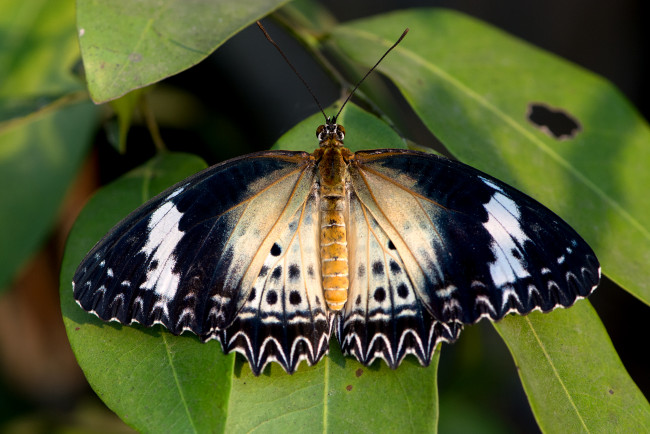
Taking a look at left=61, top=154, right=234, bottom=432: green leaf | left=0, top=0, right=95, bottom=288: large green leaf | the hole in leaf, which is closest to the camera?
left=61, top=154, right=234, bottom=432: green leaf

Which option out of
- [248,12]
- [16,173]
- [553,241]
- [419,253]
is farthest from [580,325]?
[16,173]

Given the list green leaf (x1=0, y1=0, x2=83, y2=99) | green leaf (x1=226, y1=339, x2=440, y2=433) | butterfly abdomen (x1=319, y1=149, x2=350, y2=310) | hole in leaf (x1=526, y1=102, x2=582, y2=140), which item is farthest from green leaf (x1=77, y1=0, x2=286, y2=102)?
green leaf (x1=0, y1=0, x2=83, y2=99)

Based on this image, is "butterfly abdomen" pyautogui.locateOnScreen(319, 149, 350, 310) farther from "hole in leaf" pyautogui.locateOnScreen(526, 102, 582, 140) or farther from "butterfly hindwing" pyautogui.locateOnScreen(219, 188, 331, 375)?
"hole in leaf" pyautogui.locateOnScreen(526, 102, 582, 140)

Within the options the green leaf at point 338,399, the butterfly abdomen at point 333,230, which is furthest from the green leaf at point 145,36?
the green leaf at point 338,399

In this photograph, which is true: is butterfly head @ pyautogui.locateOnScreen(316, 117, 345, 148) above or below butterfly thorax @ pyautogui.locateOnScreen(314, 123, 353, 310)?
above

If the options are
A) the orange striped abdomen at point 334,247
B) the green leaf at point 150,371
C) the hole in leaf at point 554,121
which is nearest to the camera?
the green leaf at point 150,371

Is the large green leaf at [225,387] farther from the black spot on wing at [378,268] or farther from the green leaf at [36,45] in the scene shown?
the green leaf at [36,45]
